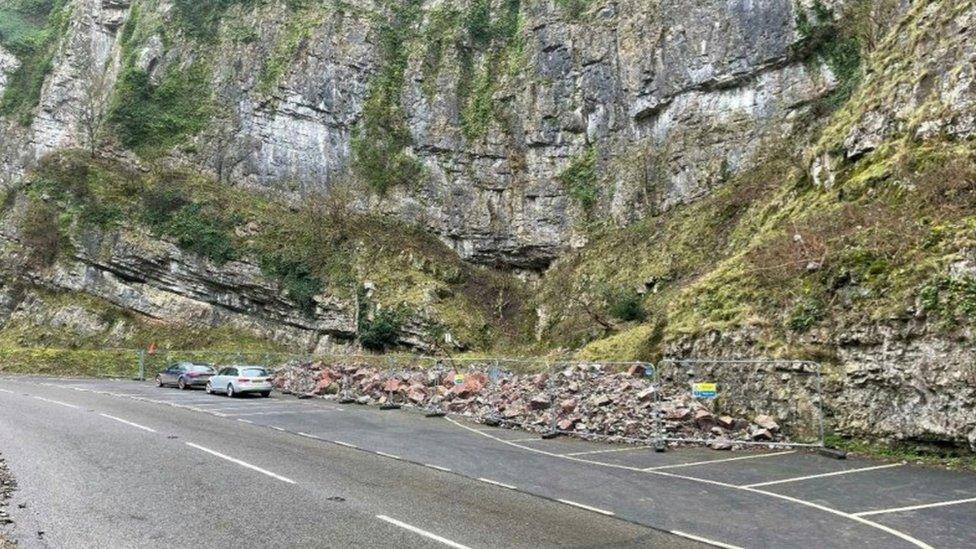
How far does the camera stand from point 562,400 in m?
16.7

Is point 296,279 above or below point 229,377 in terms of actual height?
above

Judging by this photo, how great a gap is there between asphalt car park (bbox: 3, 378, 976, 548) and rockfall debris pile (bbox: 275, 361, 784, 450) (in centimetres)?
66

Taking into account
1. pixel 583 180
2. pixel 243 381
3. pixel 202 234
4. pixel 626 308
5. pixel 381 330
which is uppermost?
pixel 583 180

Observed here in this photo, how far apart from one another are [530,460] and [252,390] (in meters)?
16.8

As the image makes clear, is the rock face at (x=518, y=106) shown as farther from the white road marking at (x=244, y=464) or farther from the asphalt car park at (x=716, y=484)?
the white road marking at (x=244, y=464)

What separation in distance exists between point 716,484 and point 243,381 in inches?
808

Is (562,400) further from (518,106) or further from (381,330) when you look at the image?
(518,106)

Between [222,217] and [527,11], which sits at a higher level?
[527,11]

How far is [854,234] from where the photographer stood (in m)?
15.4

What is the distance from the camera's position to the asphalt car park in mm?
7582

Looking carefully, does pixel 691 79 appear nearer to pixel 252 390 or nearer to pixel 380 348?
pixel 380 348

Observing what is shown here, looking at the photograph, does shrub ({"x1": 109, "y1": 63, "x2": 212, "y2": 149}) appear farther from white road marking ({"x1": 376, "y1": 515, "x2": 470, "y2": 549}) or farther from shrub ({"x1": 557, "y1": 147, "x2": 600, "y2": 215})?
white road marking ({"x1": 376, "y1": 515, "x2": 470, "y2": 549})

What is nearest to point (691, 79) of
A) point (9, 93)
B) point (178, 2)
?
point (178, 2)

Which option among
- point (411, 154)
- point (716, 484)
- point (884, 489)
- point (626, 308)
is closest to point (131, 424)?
point (716, 484)
